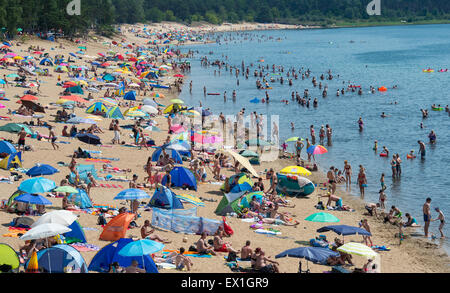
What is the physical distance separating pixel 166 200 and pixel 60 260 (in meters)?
6.71

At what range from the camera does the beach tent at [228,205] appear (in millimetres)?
20016

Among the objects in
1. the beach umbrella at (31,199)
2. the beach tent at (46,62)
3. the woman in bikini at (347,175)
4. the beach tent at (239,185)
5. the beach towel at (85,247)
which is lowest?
the woman in bikini at (347,175)

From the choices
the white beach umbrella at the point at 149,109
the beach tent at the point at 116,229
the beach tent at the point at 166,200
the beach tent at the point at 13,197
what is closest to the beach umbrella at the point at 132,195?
the beach tent at the point at 166,200

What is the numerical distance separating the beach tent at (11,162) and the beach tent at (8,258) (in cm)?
992

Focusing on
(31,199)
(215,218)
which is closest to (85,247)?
(31,199)

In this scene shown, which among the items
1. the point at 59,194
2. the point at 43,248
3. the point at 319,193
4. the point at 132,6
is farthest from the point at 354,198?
the point at 132,6

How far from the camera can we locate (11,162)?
21812 mm

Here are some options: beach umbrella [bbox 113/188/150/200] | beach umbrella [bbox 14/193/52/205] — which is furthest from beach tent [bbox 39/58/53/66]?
beach umbrella [bbox 14/193/52/205]

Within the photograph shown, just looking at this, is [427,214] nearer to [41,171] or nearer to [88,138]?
[41,171]

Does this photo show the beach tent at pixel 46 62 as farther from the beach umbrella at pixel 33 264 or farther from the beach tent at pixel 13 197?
the beach umbrella at pixel 33 264

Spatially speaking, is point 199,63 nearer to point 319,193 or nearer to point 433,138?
point 433,138

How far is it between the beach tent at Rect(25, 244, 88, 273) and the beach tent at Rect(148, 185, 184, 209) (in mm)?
6372

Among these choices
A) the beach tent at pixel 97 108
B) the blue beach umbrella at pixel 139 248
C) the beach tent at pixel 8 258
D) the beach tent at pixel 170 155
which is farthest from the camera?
the beach tent at pixel 97 108
